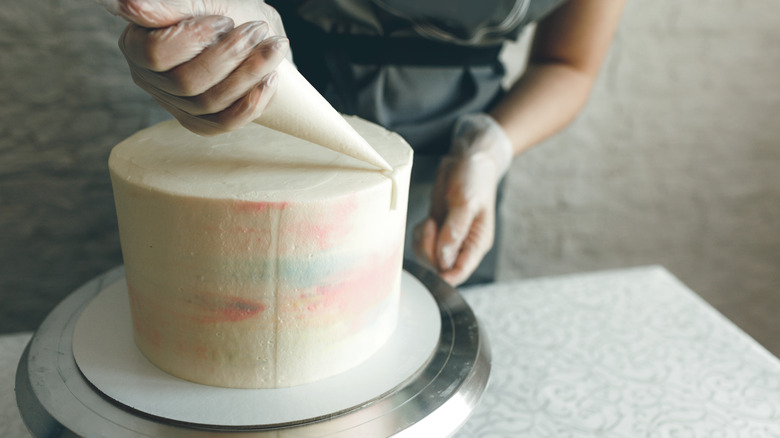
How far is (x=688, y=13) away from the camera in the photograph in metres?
1.79

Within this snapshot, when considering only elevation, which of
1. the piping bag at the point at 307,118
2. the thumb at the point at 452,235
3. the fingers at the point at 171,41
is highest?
the fingers at the point at 171,41

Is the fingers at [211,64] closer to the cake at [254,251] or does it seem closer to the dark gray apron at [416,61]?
the cake at [254,251]

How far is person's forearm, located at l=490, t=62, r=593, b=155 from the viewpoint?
4.07 ft

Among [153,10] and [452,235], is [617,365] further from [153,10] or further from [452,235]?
[153,10]

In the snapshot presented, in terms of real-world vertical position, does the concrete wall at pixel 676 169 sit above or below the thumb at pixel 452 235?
below

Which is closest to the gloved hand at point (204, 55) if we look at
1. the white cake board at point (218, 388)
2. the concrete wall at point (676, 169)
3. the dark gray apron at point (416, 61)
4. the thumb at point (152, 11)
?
the thumb at point (152, 11)

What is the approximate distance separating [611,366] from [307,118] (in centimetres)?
62

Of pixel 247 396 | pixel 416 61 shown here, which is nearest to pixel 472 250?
pixel 416 61

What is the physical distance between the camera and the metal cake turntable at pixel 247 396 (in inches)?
23.8

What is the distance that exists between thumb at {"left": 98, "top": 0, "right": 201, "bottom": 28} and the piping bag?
0.35ft

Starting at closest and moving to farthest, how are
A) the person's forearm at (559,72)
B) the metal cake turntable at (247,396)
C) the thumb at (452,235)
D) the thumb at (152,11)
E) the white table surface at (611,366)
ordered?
the thumb at (152,11) → the metal cake turntable at (247,396) → the white table surface at (611,366) → the thumb at (452,235) → the person's forearm at (559,72)

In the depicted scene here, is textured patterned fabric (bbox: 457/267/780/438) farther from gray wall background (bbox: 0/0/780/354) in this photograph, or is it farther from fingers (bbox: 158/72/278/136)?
gray wall background (bbox: 0/0/780/354)

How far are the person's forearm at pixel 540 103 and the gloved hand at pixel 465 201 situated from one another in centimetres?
5

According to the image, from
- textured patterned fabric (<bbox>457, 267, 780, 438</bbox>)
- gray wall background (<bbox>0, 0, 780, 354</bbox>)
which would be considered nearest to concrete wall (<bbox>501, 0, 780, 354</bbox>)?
gray wall background (<bbox>0, 0, 780, 354</bbox>)
